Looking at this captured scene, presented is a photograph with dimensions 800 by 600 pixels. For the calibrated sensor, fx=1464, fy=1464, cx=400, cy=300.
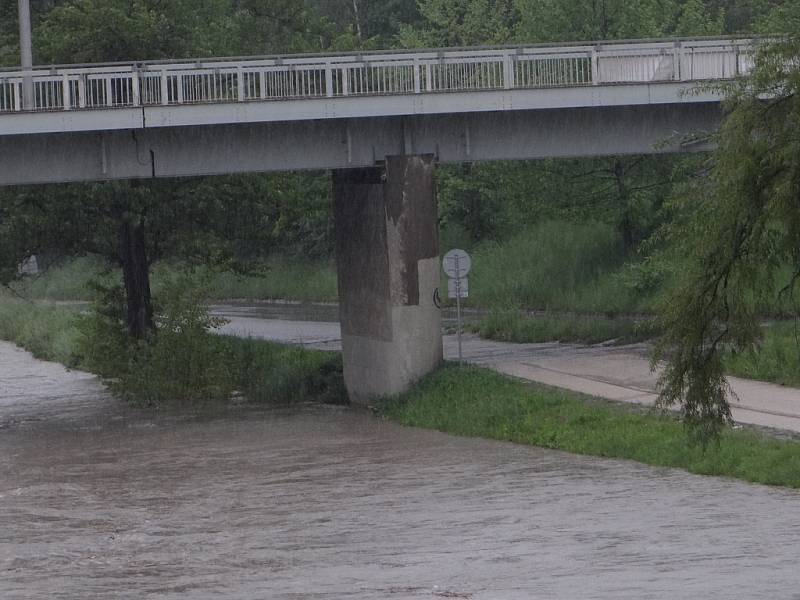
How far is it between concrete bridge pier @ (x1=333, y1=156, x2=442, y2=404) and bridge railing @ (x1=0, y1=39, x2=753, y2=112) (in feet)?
6.01

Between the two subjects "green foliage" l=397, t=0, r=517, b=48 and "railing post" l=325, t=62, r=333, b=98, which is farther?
"green foliage" l=397, t=0, r=517, b=48

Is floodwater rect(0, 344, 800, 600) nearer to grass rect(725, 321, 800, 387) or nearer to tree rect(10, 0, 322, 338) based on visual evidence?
grass rect(725, 321, 800, 387)

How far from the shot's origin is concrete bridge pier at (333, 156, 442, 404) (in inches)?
1131

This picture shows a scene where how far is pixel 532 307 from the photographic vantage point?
153ft

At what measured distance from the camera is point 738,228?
36.9 feet

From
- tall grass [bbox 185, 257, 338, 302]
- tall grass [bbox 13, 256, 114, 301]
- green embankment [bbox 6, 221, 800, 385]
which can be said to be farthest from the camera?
tall grass [bbox 13, 256, 114, 301]

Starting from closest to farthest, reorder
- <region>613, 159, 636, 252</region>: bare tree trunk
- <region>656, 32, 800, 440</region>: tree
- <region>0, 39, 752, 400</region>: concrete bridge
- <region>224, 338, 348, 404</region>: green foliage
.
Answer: <region>656, 32, 800, 440</region>: tree
<region>0, 39, 752, 400</region>: concrete bridge
<region>224, 338, 348, 404</region>: green foliage
<region>613, 159, 636, 252</region>: bare tree trunk

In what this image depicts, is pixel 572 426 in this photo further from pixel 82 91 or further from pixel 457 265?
pixel 82 91

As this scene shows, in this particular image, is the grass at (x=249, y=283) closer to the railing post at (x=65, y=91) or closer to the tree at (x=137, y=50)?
the tree at (x=137, y=50)

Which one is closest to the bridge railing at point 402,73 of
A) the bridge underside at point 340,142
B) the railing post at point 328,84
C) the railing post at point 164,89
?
the railing post at point 328,84

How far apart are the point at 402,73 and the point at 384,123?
107 centimetres

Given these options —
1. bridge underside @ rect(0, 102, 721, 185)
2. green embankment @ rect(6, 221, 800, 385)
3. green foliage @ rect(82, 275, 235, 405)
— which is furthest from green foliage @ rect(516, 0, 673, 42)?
green foliage @ rect(82, 275, 235, 405)

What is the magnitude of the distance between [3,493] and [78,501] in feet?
5.62

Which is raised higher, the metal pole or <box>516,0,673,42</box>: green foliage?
<box>516,0,673,42</box>: green foliage
